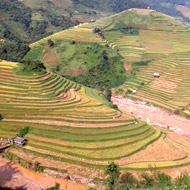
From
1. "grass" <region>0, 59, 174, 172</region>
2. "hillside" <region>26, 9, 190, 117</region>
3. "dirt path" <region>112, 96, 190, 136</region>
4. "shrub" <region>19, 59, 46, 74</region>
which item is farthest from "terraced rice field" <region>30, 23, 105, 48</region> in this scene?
"grass" <region>0, 59, 174, 172</region>

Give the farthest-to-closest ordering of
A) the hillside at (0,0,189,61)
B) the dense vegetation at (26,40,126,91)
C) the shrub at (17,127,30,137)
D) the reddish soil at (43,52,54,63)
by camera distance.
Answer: the hillside at (0,0,189,61)
the reddish soil at (43,52,54,63)
the dense vegetation at (26,40,126,91)
the shrub at (17,127,30,137)

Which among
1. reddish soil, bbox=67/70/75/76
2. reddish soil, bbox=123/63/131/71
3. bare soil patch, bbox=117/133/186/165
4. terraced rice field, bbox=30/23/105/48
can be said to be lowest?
bare soil patch, bbox=117/133/186/165

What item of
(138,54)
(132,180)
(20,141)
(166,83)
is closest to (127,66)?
(138,54)

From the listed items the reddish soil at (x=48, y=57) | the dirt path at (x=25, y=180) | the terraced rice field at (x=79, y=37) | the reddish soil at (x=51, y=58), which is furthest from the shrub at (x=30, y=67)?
the terraced rice field at (x=79, y=37)

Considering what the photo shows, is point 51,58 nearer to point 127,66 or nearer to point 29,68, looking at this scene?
point 127,66

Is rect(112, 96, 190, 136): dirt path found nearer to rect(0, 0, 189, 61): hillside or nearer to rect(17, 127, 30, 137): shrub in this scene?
rect(17, 127, 30, 137): shrub

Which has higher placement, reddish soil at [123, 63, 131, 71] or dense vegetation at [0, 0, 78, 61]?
dense vegetation at [0, 0, 78, 61]

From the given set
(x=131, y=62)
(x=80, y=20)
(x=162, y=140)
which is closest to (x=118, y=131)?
(x=162, y=140)
